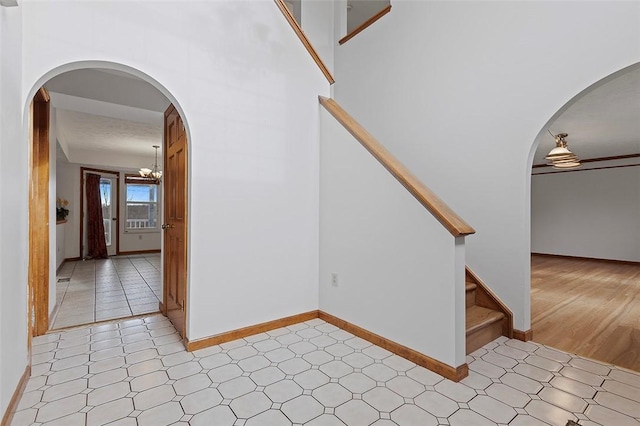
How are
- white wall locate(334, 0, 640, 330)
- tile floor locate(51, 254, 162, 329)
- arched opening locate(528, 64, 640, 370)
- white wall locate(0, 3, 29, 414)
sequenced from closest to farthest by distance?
white wall locate(0, 3, 29, 414)
white wall locate(334, 0, 640, 330)
arched opening locate(528, 64, 640, 370)
tile floor locate(51, 254, 162, 329)

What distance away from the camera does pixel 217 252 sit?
96.0 inches

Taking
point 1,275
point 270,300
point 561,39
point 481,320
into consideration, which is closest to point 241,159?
point 270,300

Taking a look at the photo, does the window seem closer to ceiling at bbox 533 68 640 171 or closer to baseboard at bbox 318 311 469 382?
baseboard at bbox 318 311 469 382

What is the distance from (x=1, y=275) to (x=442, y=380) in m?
2.43

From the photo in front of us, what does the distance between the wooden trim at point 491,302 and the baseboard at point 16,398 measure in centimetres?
323

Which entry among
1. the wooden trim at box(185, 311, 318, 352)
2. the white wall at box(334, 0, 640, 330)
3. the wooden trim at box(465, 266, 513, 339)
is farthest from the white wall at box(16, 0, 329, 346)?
the wooden trim at box(465, 266, 513, 339)

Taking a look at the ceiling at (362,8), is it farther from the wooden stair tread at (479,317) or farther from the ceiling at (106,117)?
the wooden stair tread at (479,317)

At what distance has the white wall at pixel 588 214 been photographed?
6824mm

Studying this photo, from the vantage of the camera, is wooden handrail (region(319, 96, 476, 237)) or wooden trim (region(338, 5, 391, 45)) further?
wooden trim (region(338, 5, 391, 45))

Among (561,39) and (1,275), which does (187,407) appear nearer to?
(1,275)

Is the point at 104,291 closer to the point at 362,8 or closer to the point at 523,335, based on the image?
the point at 523,335

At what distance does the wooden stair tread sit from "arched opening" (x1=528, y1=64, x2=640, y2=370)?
41 centimetres

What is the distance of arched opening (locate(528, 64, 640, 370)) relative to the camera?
260 cm

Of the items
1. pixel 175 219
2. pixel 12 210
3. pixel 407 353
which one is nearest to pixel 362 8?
pixel 175 219
